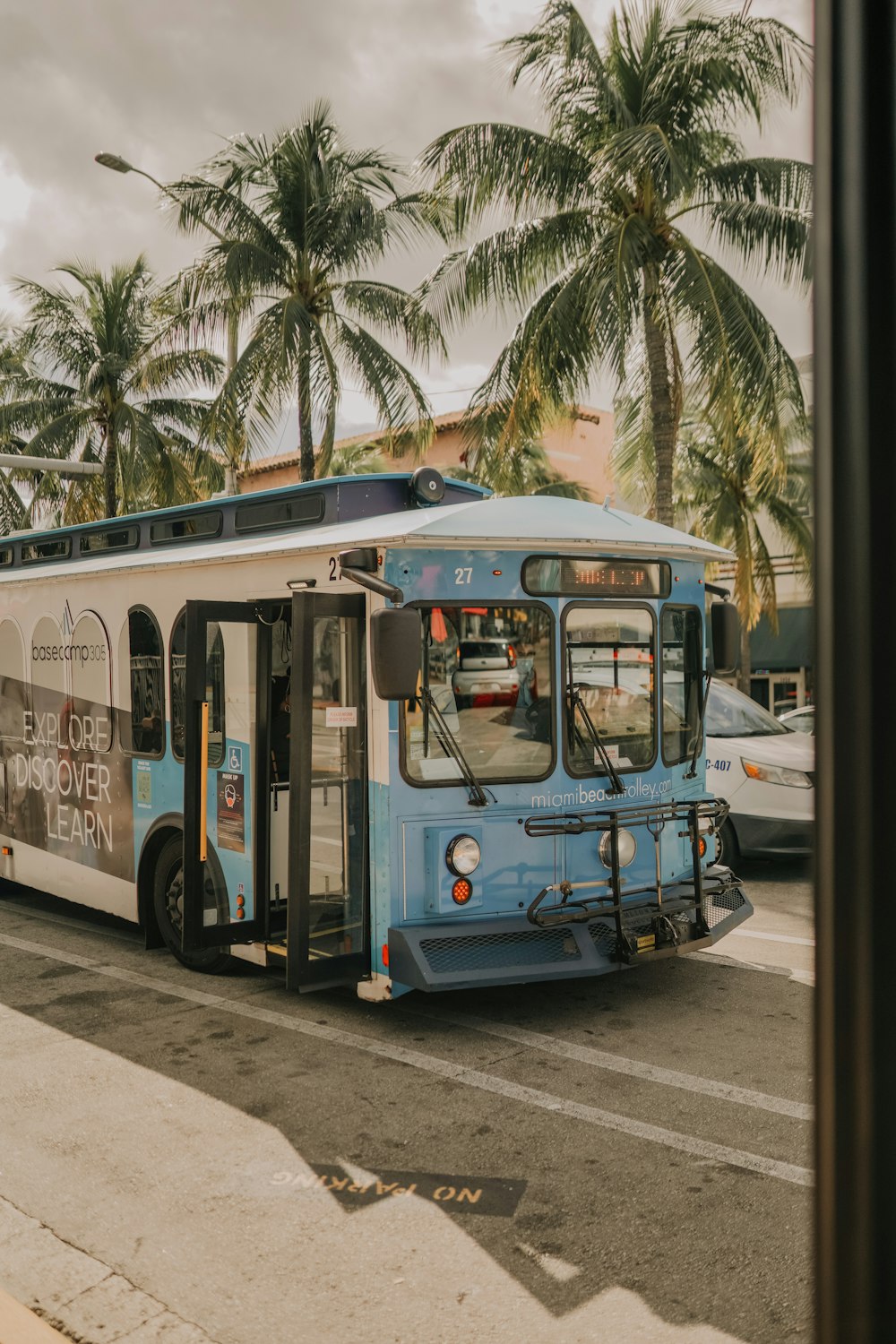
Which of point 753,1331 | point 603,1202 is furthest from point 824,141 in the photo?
point 603,1202

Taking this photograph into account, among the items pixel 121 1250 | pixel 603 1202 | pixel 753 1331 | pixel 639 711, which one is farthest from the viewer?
pixel 639 711

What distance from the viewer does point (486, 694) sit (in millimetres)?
6152

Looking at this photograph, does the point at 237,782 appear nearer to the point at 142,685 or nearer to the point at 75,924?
the point at 142,685

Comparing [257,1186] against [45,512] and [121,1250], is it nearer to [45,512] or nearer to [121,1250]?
[121,1250]

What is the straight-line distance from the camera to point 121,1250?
12.8ft

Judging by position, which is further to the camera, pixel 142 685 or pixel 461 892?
pixel 142 685

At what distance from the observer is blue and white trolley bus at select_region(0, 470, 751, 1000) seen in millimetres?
5949

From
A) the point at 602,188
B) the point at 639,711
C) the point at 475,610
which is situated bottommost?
the point at 639,711

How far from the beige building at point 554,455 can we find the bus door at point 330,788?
2713 cm

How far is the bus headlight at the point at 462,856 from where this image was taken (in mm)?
5961

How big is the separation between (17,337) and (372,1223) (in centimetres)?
2523

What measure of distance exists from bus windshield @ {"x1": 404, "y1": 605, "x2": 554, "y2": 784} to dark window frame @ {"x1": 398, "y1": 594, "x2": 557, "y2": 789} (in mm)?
11

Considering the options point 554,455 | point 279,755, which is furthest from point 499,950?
point 554,455

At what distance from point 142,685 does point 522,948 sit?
3.34 meters
